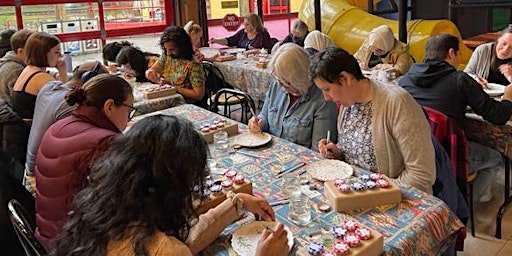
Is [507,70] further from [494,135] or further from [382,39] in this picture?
[382,39]

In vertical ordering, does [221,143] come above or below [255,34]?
below

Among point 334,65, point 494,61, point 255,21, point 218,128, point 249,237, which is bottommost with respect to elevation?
point 249,237

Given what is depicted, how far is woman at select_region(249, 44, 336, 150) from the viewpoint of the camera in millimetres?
2422

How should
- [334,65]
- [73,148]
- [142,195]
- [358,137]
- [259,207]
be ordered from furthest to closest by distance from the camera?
1. [358,137]
2. [334,65]
3. [73,148]
4. [259,207]
5. [142,195]

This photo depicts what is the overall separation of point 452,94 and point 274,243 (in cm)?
174

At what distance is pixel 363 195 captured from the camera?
62.0 inches

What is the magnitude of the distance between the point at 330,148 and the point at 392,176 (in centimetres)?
31

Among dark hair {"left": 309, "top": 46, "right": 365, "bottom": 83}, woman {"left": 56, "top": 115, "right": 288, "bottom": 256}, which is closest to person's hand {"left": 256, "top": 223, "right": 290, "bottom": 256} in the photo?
woman {"left": 56, "top": 115, "right": 288, "bottom": 256}

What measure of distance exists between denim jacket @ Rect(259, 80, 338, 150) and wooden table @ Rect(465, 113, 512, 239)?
0.88 meters

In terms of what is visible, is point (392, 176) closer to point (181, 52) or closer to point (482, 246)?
point (482, 246)

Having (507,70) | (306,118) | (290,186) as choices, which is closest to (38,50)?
(306,118)

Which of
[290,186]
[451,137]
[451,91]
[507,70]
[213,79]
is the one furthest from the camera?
[213,79]

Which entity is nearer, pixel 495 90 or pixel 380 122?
pixel 380 122

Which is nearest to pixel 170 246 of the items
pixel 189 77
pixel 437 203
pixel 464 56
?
pixel 437 203
